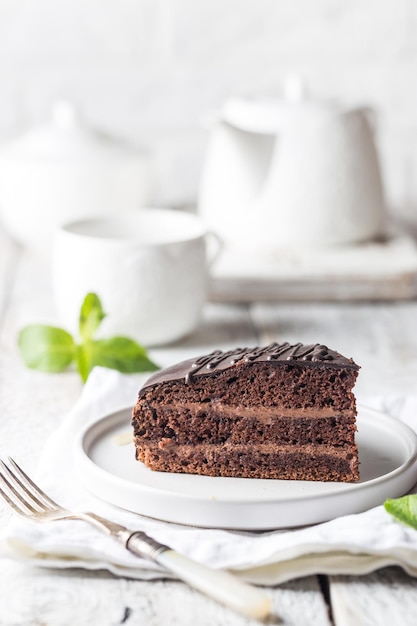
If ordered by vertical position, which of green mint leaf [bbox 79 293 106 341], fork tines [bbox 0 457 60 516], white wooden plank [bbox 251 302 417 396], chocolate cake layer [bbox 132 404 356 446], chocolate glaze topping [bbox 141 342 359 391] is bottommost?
Answer: white wooden plank [bbox 251 302 417 396]

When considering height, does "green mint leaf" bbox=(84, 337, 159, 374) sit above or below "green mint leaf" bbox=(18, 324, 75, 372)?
above

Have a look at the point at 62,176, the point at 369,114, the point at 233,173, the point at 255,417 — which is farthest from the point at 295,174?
the point at 255,417

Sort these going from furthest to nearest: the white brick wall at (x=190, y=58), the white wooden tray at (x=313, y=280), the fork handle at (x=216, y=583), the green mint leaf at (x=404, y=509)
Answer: the white brick wall at (x=190, y=58) → the white wooden tray at (x=313, y=280) → the green mint leaf at (x=404, y=509) → the fork handle at (x=216, y=583)

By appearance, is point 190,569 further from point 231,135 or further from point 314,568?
point 231,135

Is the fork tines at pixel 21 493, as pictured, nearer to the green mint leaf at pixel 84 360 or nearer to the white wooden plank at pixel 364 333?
the green mint leaf at pixel 84 360

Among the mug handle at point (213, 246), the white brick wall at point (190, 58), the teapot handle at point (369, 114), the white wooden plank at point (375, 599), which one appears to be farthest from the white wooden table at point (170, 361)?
the white brick wall at point (190, 58)

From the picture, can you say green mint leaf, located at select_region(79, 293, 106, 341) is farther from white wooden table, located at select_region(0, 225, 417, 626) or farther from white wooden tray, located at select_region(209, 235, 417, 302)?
white wooden tray, located at select_region(209, 235, 417, 302)

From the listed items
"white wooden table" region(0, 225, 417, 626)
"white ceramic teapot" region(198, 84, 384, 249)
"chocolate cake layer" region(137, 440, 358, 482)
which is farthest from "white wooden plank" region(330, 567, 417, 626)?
"white ceramic teapot" region(198, 84, 384, 249)
